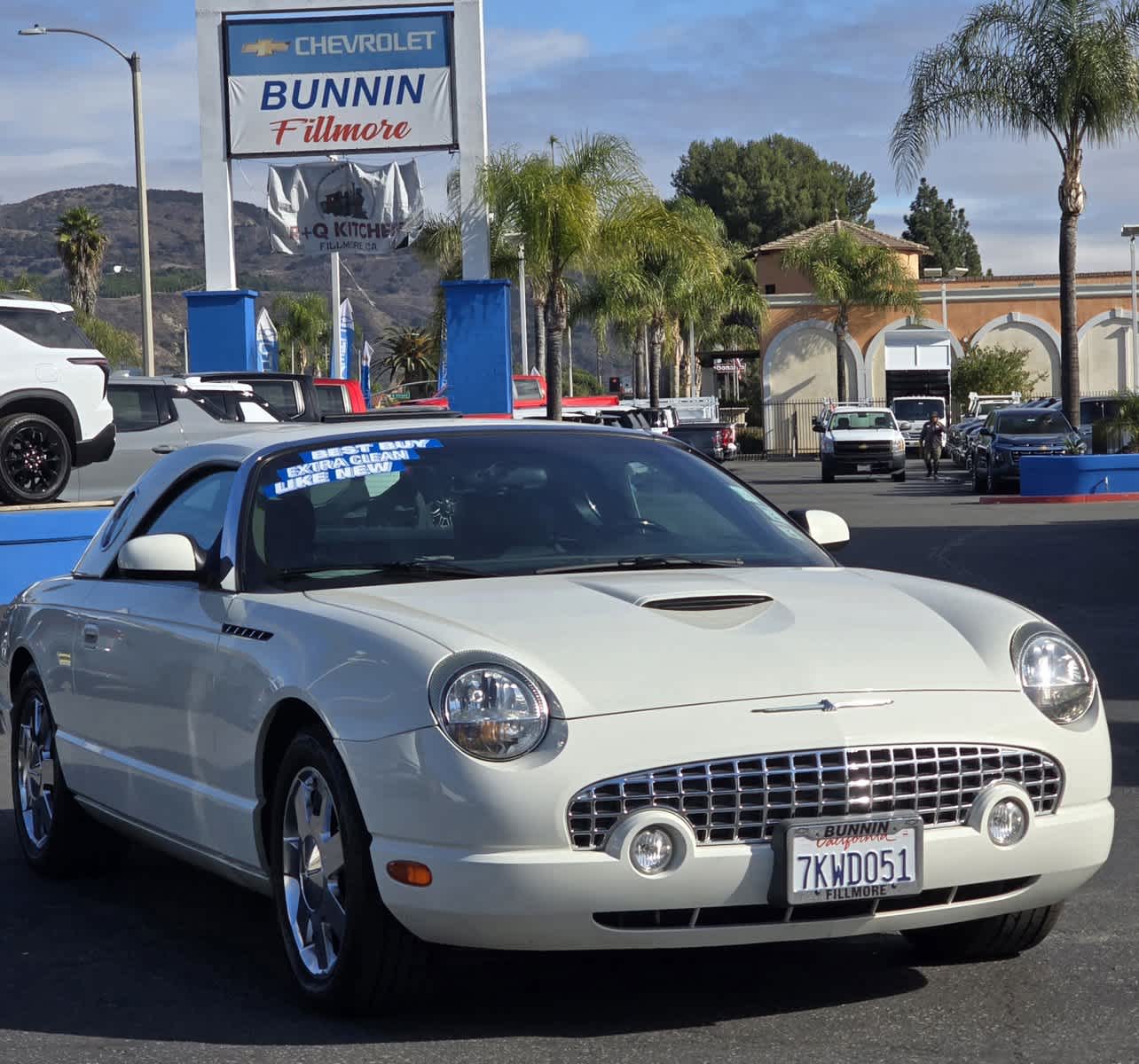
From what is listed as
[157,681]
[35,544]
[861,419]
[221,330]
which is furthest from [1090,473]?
[157,681]

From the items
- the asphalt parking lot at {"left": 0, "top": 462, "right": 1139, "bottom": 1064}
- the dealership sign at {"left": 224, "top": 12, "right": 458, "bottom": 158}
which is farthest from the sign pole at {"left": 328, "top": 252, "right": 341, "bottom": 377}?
the asphalt parking lot at {"left": 0, "top": 462, "right": 1139, "bottom": 1064}

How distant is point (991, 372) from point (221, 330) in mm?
48589

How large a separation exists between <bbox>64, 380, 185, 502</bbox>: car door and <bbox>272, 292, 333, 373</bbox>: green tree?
97.8m

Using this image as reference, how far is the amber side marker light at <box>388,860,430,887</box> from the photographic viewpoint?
425cm

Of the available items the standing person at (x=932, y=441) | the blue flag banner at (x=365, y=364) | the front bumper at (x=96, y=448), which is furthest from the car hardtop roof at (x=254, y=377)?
the blue flag banner at (x=365, y=364)

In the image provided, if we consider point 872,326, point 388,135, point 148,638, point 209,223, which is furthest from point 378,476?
point 872,326

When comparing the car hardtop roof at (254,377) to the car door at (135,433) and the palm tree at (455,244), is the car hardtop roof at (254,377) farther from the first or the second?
the palm tree at (455,244)

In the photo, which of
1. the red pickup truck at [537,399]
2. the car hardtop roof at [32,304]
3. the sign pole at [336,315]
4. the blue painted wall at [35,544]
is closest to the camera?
the blue painted wall at [35,544]

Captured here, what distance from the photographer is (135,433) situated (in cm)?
2130

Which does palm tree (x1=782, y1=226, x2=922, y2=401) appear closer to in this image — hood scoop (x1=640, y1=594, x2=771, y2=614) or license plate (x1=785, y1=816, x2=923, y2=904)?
hood scoop (x1=640, y1=594, x2=771, y2=614)

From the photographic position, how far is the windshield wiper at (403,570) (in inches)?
207

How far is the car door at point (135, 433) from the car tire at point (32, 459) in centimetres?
325

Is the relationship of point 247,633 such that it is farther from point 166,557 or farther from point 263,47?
point 263,47

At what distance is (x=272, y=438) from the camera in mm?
5836
